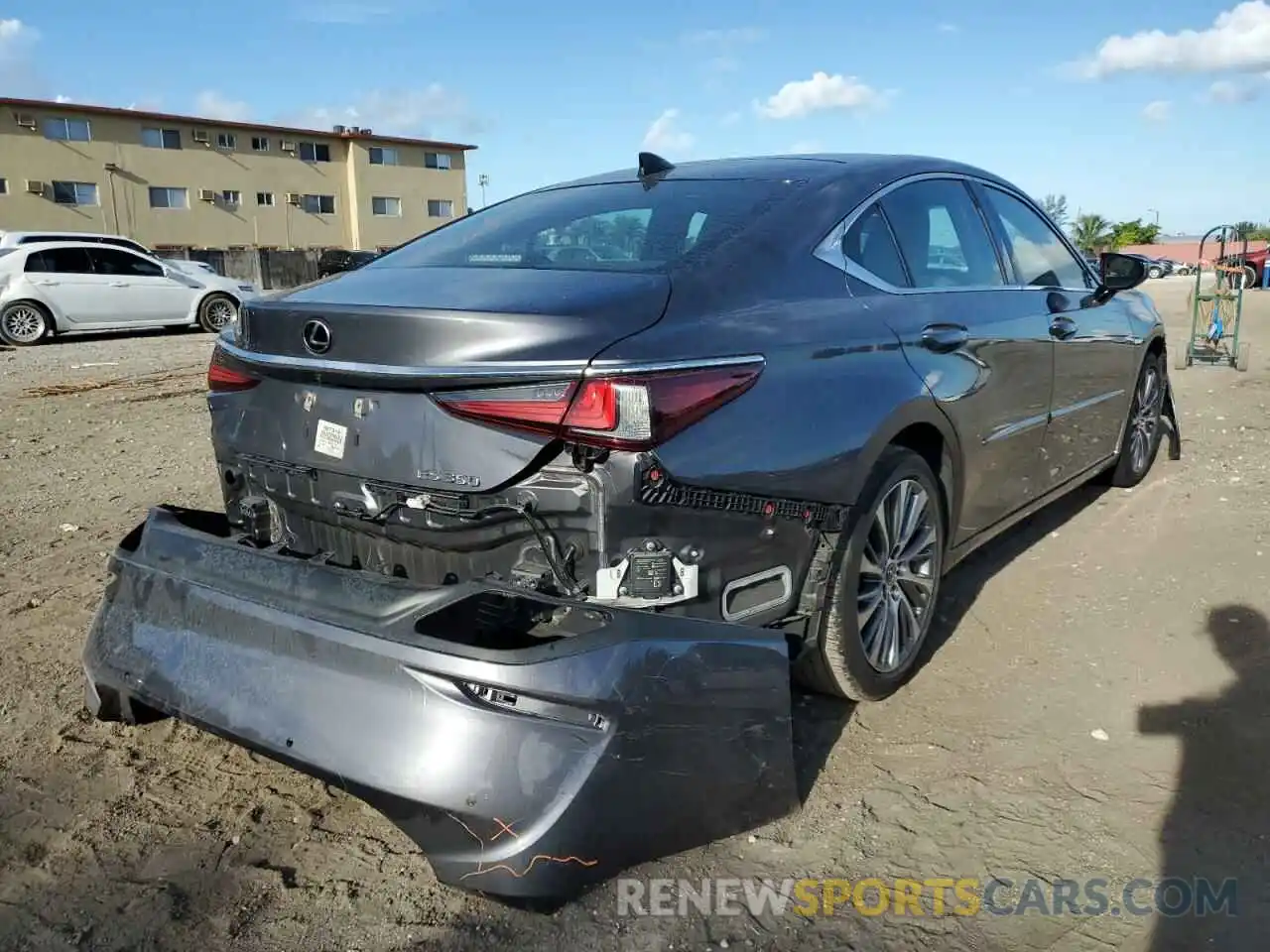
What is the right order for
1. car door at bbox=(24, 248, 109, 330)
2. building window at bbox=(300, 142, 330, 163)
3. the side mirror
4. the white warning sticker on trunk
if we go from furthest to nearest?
building window at bbox=(300, 142, 330, 163) → car door at bbox=(24, 248, 109, 330) → the side mirror → the white warning sticker on trunk

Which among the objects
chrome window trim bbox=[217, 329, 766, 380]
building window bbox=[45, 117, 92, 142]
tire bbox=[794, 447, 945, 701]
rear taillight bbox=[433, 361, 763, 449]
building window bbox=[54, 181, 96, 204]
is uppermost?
building window bbox=[45, 117, 92, 142]

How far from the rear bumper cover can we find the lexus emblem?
21.3 inches

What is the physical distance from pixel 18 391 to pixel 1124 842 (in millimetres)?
10567

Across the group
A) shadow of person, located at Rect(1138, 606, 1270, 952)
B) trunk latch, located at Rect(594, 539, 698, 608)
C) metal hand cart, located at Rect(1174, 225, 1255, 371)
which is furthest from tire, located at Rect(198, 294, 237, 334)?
shadow of person, located at Rect(1138, 606, 1270, 952)

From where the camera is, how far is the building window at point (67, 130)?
121 feet

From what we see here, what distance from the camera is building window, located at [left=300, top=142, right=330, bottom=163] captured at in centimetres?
4397

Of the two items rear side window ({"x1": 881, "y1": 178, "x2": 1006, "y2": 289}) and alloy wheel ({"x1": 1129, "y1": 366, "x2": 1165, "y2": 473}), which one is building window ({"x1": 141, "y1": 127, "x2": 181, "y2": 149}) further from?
rear side window ({"x1": 881, "y1": 178, "x2": 1006, "y2": 289})

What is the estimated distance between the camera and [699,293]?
2.50 m

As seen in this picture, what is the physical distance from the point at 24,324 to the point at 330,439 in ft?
49.6

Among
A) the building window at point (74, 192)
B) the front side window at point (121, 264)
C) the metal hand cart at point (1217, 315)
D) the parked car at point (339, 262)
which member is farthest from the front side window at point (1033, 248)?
the building window at point (74, 192)

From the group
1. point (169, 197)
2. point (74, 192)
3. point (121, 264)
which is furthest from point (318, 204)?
point (121, 264)

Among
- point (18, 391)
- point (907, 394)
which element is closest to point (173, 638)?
point (907, 394)

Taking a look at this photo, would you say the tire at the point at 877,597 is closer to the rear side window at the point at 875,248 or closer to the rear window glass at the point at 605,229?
the rear side window at the point at 875,248

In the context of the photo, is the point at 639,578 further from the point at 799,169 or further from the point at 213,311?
the point at 213,311
